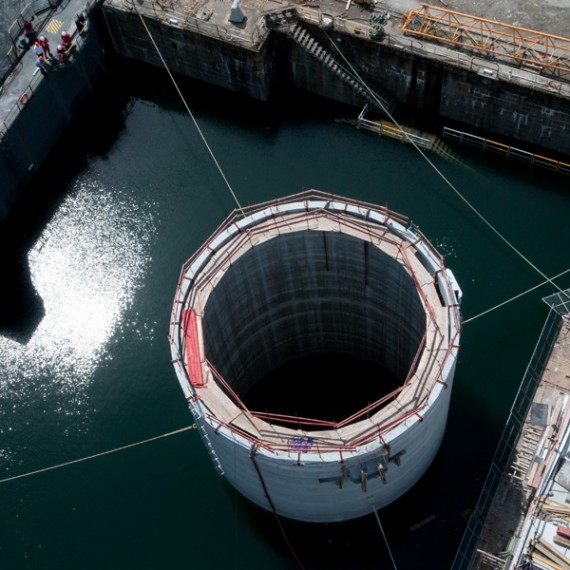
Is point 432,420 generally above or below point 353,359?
above

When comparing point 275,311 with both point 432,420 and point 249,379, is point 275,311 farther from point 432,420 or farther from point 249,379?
point 432,420

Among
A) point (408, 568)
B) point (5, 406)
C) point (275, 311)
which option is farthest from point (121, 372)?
point (408, 568)

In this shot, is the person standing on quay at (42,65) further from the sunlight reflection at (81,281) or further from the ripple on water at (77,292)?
the sunlight reflection at (81,281)

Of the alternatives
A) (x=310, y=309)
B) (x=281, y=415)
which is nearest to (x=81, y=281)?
(x=310, y=309)

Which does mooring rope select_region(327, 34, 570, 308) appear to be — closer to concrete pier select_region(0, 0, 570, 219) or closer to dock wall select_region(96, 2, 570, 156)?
concrete pier select_region(0, 0, 570, 219)

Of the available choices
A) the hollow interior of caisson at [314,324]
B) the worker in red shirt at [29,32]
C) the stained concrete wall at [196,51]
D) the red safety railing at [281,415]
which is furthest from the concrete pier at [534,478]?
the worker in red shirt at [29,32]

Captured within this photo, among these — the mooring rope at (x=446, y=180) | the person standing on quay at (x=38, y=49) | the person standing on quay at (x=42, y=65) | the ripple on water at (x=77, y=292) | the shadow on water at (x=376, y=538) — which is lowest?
the shadow on water at (x=376, y=538)

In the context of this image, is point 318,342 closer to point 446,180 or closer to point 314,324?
point 314,324
